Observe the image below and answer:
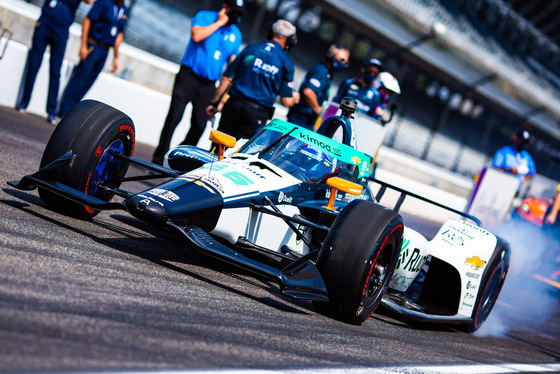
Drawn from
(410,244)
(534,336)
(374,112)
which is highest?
(374,112)

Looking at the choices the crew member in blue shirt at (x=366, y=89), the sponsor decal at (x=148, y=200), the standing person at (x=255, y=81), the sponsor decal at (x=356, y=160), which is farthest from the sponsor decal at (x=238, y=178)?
the crew member in blue shirt at (x=366, y=89)

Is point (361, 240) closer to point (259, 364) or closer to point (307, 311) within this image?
point (307, 311)

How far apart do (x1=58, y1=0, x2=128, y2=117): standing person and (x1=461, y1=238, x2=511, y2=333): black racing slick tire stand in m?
6.32

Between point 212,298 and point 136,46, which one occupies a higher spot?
point 136,46

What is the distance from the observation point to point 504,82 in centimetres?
2553

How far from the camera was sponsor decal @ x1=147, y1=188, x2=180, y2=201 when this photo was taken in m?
4.72

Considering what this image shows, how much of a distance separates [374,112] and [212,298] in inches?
244

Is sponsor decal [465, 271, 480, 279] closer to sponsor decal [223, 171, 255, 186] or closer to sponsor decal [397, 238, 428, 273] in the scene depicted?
sponsor decal [397, 238, 428, 273]

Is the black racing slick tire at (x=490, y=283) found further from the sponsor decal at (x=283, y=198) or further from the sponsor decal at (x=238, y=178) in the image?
the sponsor decal at (x=238, y=178)

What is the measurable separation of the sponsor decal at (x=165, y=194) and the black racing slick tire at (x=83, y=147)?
657 millimetres

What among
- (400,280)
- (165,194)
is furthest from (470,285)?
(165,194)

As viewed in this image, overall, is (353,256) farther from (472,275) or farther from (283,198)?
(472,275)

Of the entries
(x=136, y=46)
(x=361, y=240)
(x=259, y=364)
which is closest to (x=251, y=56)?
(x=361, y=240)

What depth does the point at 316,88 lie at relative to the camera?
938 centimetres
